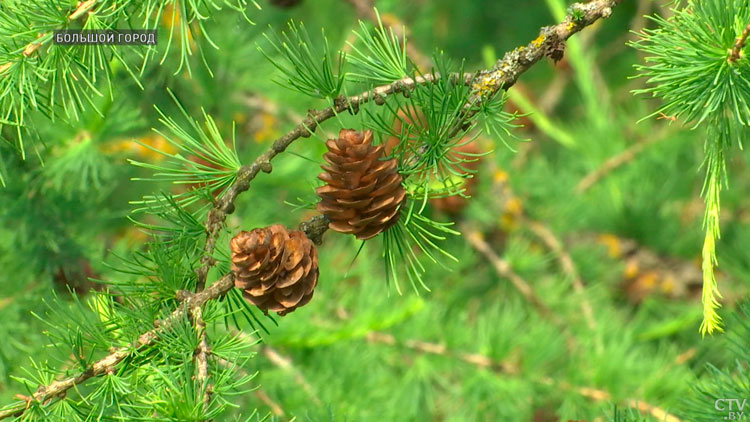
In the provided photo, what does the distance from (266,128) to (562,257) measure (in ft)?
1.79

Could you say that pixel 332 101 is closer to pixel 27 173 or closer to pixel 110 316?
pixel 110 316

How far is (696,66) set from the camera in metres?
0.49

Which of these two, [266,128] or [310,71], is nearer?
[310,71]

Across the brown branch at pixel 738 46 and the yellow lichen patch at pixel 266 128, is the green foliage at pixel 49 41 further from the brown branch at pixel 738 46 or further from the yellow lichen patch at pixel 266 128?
the yellow lichen patch at pixel 266 128

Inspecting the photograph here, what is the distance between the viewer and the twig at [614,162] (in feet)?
4.23

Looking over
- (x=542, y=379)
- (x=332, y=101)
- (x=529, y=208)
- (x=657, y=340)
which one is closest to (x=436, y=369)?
(x=542, y=379)

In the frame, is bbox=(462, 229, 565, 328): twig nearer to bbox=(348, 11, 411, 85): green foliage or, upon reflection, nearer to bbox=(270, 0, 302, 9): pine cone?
bbox=(270, 0, 302, 9): pine cone

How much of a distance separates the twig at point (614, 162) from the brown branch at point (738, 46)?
32.6 inches

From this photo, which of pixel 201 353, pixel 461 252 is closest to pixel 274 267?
pixel 201 353

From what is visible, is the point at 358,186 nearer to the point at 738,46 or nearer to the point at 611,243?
the point at 738,46

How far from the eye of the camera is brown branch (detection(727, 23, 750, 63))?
0.47 meters

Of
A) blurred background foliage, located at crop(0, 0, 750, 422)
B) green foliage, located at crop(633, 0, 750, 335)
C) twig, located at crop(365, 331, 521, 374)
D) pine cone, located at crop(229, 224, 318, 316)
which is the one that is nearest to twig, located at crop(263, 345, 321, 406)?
blurred background foliage, located at crop(0, 0, 750, 422)

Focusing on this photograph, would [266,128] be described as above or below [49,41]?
below

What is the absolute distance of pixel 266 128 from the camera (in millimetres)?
1345
